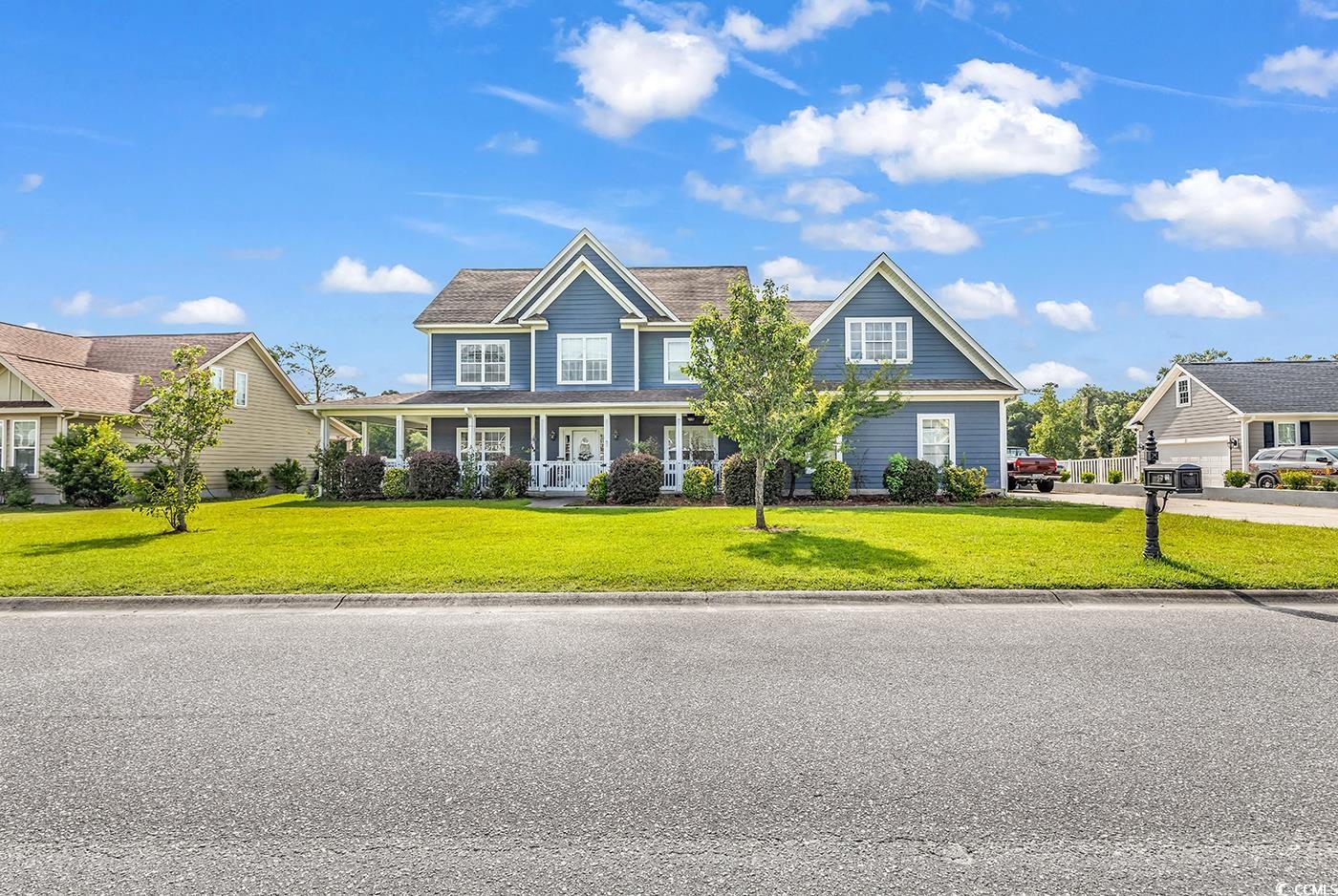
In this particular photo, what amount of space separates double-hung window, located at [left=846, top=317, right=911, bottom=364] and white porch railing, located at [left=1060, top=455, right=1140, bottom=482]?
16.1 m

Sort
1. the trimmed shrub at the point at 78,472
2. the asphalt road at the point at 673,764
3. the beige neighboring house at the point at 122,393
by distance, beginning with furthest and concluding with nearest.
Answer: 1. the beige neighboring house at the point at 122,393
2. the trimmed shrub at the point at 78,472
3. the asphalt road at the point at 673,764

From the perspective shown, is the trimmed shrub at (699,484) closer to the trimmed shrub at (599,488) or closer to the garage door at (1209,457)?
the trimmed shrub at (599,488)

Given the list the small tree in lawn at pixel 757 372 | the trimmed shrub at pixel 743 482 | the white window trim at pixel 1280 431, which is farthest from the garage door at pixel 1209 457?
the small tree in lawn at pixel 757 372

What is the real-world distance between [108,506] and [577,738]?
27.8 meters

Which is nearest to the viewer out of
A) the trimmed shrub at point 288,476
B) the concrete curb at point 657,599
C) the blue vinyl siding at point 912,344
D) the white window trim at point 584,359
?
the concrete curb at point 657,599

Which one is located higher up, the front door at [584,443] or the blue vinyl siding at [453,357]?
the blue vinyl siding at [453,357]

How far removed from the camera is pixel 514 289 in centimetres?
3055

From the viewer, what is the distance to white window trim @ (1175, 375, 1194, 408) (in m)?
36.2

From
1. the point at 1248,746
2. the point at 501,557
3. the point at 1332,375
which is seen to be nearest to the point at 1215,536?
the point at 1248,746

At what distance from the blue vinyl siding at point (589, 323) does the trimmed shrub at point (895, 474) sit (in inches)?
388

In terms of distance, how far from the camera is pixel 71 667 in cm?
625

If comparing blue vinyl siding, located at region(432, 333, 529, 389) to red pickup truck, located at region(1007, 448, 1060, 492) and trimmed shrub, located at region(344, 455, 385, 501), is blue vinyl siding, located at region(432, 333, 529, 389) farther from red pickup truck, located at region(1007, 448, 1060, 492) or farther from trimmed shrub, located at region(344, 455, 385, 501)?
red pickup truck, located at region(1007, 448, 1060, 492)

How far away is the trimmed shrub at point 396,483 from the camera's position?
77.5ft

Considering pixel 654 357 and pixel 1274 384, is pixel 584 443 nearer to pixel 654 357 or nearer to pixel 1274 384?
pixel 654 357
